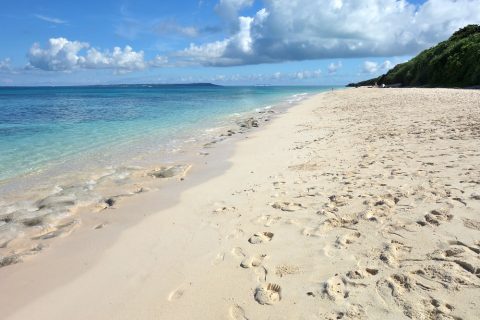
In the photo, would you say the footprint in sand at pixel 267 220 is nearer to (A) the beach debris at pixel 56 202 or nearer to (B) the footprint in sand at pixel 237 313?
(B) the footprint in sand at pixel 237 313

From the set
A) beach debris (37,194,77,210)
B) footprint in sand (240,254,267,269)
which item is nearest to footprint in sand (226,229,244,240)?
footprint in sand (240,254,267,269)

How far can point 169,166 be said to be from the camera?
1089 cm

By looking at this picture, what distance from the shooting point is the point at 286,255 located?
4.63 m

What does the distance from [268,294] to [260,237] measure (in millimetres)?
1421

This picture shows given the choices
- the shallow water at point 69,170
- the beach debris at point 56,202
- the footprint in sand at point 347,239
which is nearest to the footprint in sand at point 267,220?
the footprint in sand at point 347,239

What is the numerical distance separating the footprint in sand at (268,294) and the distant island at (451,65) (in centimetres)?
4195

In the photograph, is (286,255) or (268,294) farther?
(286,255)

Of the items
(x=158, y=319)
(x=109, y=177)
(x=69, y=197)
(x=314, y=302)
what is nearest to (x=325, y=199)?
(x=314, y=302)

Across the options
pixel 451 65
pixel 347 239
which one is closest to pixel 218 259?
pixel 347 239

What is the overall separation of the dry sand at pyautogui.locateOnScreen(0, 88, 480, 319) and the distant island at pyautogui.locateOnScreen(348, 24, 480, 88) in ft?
127

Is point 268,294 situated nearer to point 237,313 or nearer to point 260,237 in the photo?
point 237,313

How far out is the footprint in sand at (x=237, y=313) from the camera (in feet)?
11.6

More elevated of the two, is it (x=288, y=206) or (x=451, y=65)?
(x=451, y=65)

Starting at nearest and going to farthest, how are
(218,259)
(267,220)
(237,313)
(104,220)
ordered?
1. (237,313)
2. (218,259)
3. (267,220)
4. (104,220)
